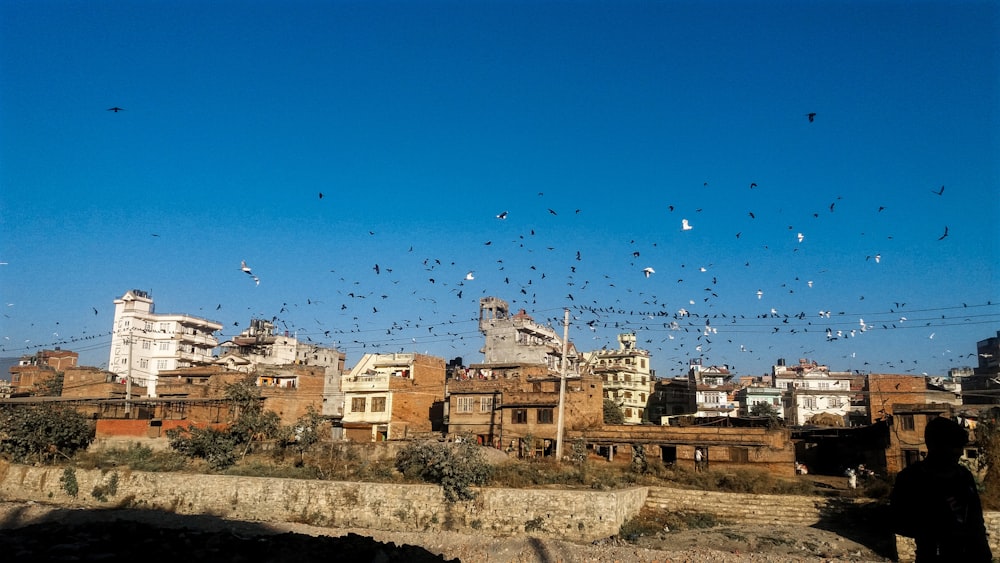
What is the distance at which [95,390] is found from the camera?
201 feet

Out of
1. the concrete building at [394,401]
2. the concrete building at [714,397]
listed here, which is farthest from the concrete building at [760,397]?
the concrete building at [394,401]

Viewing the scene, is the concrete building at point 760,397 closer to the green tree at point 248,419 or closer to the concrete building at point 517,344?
the concrete building at point 517,344

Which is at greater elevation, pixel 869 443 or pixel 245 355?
pixel 245 355

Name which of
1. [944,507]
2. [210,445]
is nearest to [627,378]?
[210,445]

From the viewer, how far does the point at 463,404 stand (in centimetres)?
4716

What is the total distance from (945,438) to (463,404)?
142 feet

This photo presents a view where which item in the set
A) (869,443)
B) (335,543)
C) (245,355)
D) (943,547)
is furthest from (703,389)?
(943,547)

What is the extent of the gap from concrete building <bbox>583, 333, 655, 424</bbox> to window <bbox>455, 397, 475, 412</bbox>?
18970 millimetres

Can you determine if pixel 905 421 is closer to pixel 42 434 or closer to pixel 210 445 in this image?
pixel 210 445

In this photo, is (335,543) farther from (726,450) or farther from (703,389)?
(703,389)

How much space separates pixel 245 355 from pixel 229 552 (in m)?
58.0

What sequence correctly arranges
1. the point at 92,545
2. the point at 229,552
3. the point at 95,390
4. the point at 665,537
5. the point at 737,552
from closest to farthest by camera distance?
the point at 229,552 → the point at 92,545 → the point at 737,552 → the point at 665,537 → the point at 95,390

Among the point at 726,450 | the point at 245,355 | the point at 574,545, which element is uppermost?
the point at 245,355

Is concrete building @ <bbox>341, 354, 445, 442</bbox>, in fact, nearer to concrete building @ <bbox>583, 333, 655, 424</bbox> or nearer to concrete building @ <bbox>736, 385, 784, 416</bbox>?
concrete building @ <bbox>583, 333, 655, 424</bbox>
